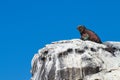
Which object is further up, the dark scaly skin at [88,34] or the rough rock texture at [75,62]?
the dark scaly skin at [88,34]

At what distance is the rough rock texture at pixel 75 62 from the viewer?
3092 centimetres

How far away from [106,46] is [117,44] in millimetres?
2050

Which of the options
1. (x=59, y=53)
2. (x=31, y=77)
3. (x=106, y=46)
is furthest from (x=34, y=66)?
(x=106, y=46)

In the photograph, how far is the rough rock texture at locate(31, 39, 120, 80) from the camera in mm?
30922

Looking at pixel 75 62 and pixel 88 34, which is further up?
pixel 88 34

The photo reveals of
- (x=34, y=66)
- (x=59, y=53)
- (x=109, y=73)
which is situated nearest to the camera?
(x=109, y=73)

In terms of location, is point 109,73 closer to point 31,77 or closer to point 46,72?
point 46,72

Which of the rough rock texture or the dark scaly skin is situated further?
the dark scaly skin

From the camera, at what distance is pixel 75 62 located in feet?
103

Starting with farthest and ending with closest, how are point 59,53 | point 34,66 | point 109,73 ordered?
1. point 34,66
2. point 59,53
3. point 109,73

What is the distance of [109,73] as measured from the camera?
29.8m

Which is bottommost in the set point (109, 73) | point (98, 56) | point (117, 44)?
point (109, 73)

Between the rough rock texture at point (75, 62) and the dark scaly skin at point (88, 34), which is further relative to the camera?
the dark scaly skin at point (88, 34)

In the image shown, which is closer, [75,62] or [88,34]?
[75,62]
